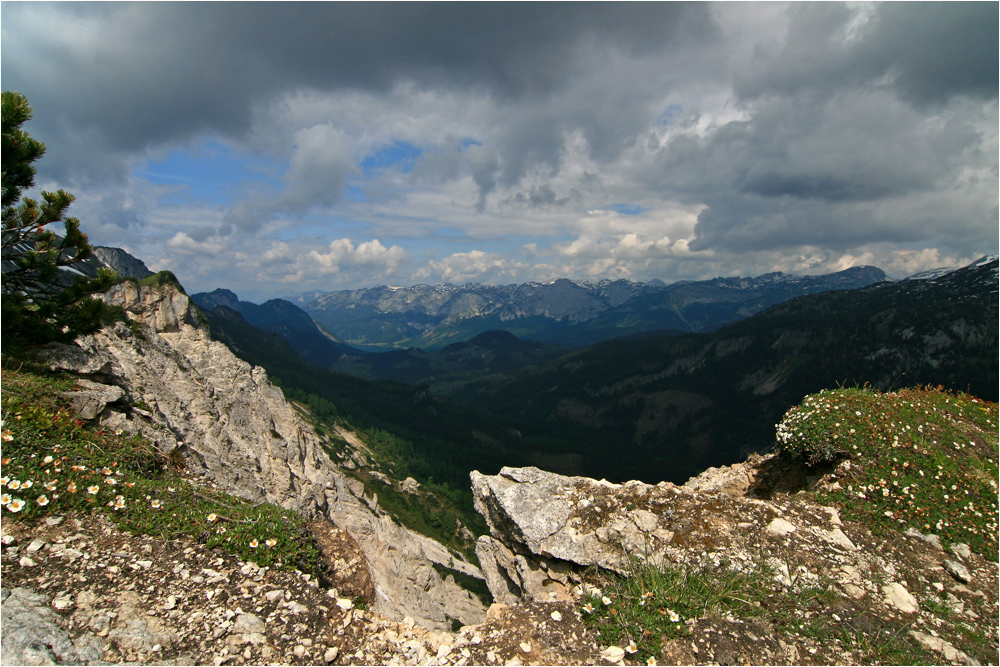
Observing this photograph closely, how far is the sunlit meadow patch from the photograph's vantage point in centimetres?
1101

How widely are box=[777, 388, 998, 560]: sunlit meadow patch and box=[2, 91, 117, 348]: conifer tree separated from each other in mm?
24267

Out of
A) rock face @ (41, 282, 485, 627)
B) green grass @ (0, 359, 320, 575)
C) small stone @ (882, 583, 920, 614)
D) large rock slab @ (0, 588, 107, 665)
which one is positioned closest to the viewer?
large rock slab @ (0, 588, 107, 665)

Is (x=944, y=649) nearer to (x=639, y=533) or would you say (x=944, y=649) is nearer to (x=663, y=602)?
(x=663, y=602)

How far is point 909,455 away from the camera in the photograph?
12.6 metres

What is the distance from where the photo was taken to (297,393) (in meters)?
187

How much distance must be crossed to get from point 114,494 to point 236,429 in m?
58.4

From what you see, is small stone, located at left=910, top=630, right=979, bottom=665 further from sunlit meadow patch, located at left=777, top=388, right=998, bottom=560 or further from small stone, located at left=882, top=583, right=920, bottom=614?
sunlit meadow patch, located at left=777, top=388, right=998, bottom=560

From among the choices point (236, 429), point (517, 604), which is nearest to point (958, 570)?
point (517, 604)

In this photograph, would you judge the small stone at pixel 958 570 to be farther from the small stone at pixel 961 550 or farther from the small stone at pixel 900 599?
the small stone at pixel 900 599

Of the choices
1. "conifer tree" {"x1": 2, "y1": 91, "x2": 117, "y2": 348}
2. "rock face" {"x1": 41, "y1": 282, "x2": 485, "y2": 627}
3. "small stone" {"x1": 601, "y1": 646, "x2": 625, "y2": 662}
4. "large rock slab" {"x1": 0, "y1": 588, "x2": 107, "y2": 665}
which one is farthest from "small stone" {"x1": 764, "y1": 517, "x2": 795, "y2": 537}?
"conifer tree" {"x1": 2, "y1": 91, "x2": 117, "y2": 348}

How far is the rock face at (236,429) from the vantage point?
2217 cm

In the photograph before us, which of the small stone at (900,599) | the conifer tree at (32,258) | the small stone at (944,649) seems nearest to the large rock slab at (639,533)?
the small stone at (900,599)

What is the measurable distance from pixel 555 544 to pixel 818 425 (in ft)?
32.8

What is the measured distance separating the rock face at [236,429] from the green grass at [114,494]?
2.40m
